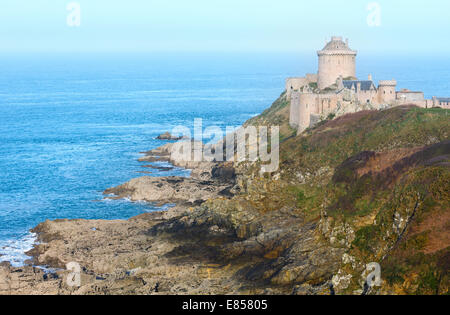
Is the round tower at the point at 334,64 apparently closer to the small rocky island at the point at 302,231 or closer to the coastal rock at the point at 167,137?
the small rocky island at the point at 302,231

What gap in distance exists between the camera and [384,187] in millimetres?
44500

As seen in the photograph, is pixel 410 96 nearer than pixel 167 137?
Yes

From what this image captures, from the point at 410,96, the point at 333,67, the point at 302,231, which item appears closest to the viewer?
the point at 302,231

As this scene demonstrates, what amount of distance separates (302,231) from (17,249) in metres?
23.8

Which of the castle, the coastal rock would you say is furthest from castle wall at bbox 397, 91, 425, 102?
the coastal rock

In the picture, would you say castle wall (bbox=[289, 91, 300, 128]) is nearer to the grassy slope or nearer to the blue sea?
the grassy slope

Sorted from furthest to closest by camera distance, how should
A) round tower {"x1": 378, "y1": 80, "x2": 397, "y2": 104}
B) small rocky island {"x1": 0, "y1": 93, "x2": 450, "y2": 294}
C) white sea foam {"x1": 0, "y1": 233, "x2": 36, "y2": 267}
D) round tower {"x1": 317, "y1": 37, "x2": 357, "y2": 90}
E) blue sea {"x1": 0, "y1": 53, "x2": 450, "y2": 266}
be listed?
round tower {"x1": 317, "y1": 37, "x2": 357, "y2": 90} → round tower {"x1": 378, "y1": 80, "x2": 397, "y2": 104} → blue sea {"x1": 0, "y1": 53, "x2": 450, "y2": 266} → white sea foam {"x1": 0, "y1": 233, "x2": 36, "y2": 267} → small rocky island {"x1": 0, "y1": 93, "x2": 450, "y2": 294}

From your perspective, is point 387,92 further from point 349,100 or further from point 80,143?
point 80,143

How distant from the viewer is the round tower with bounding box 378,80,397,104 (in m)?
71.2

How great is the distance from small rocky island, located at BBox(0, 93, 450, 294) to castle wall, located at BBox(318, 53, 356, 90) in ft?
68.0

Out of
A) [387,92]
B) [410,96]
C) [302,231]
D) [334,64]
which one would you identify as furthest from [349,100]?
[302,231]

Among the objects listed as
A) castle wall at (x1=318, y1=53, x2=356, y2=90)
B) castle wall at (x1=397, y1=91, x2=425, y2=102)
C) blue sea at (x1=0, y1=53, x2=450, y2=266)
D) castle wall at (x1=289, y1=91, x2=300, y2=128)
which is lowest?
blue sea at (x1=0, y1=53, x2=450, y2=266)
